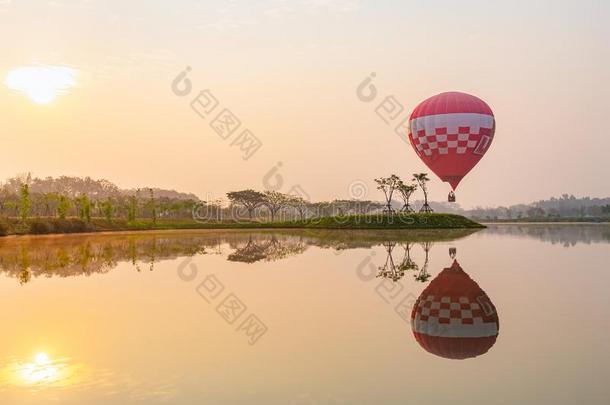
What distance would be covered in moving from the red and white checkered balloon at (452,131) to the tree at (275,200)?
85424 millimetres

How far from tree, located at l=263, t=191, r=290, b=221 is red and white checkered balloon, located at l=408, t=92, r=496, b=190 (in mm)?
85424

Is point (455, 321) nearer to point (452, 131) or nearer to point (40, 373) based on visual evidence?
point (40, 373)

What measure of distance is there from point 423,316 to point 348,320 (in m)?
1.64

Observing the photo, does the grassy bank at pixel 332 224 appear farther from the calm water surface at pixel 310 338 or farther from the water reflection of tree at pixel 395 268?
the calm water surface at pixel 310 338

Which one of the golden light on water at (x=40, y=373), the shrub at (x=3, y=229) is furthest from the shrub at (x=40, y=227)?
the golden light on water at (x=40, y=373)

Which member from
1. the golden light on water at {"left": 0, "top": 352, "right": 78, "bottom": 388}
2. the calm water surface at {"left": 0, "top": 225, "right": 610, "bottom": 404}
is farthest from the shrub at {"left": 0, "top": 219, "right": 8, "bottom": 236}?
the golden light on water at {"left": 0, "top": 352, "right": 78, "bottom": 388}

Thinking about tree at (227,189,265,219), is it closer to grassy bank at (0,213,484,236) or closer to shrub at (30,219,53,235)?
grassy bank at (0,213,484,236)

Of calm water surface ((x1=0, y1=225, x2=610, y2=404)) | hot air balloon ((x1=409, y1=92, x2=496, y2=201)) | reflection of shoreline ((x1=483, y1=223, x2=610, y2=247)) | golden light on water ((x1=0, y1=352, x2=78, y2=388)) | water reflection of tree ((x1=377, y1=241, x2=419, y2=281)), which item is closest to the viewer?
calm water surface ((x1=0, y1=225, x2=610, y2=404))

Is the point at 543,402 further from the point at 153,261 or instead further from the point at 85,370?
the point at 153,261

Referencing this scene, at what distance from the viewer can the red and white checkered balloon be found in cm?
3431

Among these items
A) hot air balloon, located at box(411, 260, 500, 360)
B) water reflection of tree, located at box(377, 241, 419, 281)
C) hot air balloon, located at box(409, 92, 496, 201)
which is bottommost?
hot air balloon, located at box(411, 260, 500, 360)

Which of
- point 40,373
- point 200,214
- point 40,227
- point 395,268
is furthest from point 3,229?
point 200,214

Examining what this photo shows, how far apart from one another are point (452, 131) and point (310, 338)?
27321 mm

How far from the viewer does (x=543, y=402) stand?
6383 millimetres
